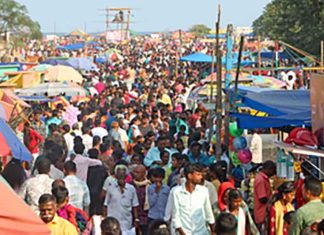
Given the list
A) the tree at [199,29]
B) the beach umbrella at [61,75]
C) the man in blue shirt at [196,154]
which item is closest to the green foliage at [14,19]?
the beach umbrella at [61,75]

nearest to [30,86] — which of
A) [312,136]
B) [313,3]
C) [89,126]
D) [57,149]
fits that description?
[89,126]

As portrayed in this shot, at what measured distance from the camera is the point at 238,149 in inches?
493

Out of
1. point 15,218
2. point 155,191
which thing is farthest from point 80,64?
point 15,218

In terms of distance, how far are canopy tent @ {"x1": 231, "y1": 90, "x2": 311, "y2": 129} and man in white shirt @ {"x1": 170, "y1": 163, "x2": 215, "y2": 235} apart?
7.63 ft

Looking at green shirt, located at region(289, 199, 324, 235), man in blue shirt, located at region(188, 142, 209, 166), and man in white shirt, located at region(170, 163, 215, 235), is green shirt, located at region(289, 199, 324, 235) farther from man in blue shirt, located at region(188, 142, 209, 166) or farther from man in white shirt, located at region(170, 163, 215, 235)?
man in blue shirt, located at region(188, 142, 209, 166)

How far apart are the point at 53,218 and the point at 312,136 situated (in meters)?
3.08

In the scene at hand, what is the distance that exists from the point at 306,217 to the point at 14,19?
5077 centimetres

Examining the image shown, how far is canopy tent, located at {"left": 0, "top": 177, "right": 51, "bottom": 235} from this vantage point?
449 cm

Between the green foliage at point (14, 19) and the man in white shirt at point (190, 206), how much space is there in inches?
1864

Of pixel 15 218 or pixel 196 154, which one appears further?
pixel 196 154

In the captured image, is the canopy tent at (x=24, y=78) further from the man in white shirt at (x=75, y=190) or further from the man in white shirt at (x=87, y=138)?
the man in white shirt at (x=75, y=190)

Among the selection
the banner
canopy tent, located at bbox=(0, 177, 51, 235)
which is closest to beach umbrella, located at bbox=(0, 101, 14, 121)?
the banner

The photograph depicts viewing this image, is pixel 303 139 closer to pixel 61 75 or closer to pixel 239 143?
pixel 239 143

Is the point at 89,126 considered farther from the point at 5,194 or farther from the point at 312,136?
→ the point at 5,194
